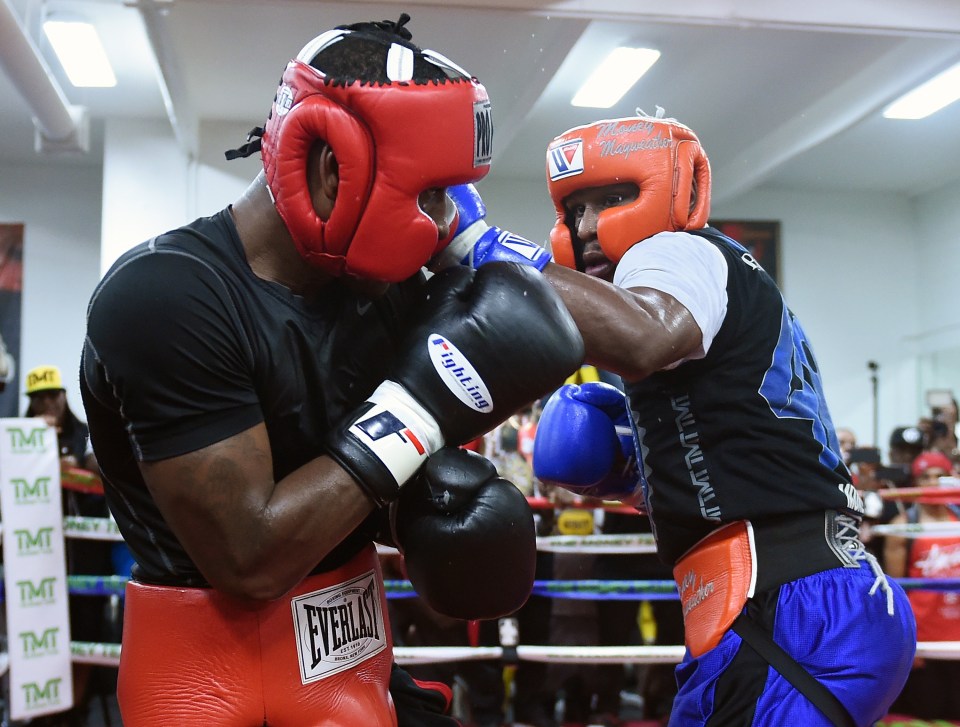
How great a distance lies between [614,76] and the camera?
5.14 meters

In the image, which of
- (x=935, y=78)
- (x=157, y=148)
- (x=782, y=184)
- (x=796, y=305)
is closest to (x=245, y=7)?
(x=157, y=148)

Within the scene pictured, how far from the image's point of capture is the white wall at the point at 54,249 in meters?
8.26

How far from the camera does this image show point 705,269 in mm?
1601

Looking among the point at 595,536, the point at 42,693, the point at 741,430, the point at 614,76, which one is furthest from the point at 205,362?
the point at 614,76

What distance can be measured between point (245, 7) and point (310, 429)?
338 cm

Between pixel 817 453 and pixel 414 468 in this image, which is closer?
pixel 414 468

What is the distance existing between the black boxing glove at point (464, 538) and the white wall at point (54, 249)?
780cm

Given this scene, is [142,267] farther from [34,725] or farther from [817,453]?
[34,725]

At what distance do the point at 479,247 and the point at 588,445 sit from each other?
1.97 ft

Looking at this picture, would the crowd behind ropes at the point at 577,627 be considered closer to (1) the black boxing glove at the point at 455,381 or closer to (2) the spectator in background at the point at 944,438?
(1) the black boxing glove at the point at 455,381

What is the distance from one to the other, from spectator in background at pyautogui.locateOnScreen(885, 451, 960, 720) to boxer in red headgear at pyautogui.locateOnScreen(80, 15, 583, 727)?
9.38ft

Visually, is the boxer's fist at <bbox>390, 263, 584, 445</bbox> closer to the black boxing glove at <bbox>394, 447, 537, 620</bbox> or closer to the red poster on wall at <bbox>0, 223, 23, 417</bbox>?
the black boxing glove at <bbox>394, 447, 537, 620</bbox>

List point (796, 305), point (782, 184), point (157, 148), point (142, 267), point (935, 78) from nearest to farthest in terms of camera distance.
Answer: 1. point (142, 267)
2. point (935, 78)
3. point (157, 148)
4. point (782, 184)
5. point (796, 305)

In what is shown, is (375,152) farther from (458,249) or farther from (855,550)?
(855,550)
